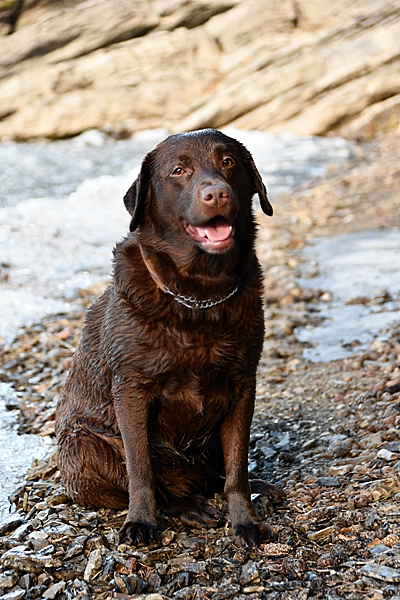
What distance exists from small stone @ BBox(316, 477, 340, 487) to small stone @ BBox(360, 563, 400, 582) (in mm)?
854

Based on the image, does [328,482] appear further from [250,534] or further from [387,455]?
[250,534]

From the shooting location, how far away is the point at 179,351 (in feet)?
11.3

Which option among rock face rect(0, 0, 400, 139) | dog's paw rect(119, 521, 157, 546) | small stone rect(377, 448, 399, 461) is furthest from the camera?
rock face rect(0, 0, 400, 139)

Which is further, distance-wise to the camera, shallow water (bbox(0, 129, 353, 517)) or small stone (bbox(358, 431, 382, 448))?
shallow water (bbox(0, 129, 353, 517))

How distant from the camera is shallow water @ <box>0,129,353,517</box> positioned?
8.09 metres

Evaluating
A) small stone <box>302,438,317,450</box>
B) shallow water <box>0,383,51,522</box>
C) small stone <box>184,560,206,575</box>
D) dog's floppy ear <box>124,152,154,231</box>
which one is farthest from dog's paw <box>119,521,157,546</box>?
dog's floppy ear <box>124,152,154,231</box>

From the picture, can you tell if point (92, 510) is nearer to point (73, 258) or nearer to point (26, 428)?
point (26, 428)

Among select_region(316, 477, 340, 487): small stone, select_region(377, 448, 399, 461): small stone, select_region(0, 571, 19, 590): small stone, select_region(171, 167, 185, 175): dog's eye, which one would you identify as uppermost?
select_region(171, 167, 185, 175): dog's eye

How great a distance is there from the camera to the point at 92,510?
153 inches

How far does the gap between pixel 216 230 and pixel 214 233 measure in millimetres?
20

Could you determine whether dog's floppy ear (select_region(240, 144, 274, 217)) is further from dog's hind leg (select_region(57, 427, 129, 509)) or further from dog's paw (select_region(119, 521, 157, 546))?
dog's paw (select_region(119, 521, 157, 546))

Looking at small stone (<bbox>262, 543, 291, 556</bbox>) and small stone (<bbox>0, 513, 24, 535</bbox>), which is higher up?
small stone (<bbox>262, 543, 291, 556</bbox>)

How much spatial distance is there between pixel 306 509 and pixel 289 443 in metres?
0.94

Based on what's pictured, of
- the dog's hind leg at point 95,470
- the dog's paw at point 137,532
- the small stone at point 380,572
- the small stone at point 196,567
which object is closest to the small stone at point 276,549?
the small stone at point 196,567
